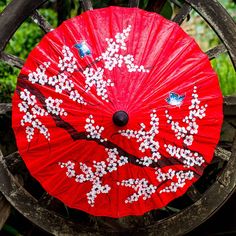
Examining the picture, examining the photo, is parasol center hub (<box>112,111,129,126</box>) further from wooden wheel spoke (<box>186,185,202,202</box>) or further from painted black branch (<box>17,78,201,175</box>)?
wooden wheel spoke (<box>186,185,202,202</box>)

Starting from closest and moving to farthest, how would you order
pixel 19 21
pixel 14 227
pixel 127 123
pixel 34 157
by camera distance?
pixel 127 123 → pixel 34 157 → pixel 19 21 → pixel 14 227

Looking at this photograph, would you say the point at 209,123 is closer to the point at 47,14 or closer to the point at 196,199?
the point at 196,199

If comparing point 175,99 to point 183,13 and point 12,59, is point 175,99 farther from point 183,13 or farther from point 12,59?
point 12,59

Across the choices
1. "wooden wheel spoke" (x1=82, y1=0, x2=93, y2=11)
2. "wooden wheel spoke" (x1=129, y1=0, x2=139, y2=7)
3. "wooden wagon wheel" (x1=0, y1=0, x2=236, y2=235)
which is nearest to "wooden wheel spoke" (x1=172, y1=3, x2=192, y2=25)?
"wooden wagon wheel" (x1=0, y1=0, x2=236, y2=235)

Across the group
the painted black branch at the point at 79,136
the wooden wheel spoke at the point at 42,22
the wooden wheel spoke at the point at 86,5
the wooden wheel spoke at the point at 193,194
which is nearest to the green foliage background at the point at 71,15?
the wooden wheel spoke at the point at 86,5

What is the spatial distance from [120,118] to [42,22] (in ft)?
2.82

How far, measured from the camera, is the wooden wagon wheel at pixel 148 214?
3602 millimetres

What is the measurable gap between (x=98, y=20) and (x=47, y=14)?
4.67 m

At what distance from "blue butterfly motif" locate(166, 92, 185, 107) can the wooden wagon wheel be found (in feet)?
1.40

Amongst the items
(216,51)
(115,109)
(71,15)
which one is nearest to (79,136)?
(115,109)

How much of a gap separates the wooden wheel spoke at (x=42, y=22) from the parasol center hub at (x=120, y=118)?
29.5 inches

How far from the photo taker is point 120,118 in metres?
3.11

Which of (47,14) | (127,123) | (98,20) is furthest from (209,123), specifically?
(47,14)

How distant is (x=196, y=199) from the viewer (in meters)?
3.69
